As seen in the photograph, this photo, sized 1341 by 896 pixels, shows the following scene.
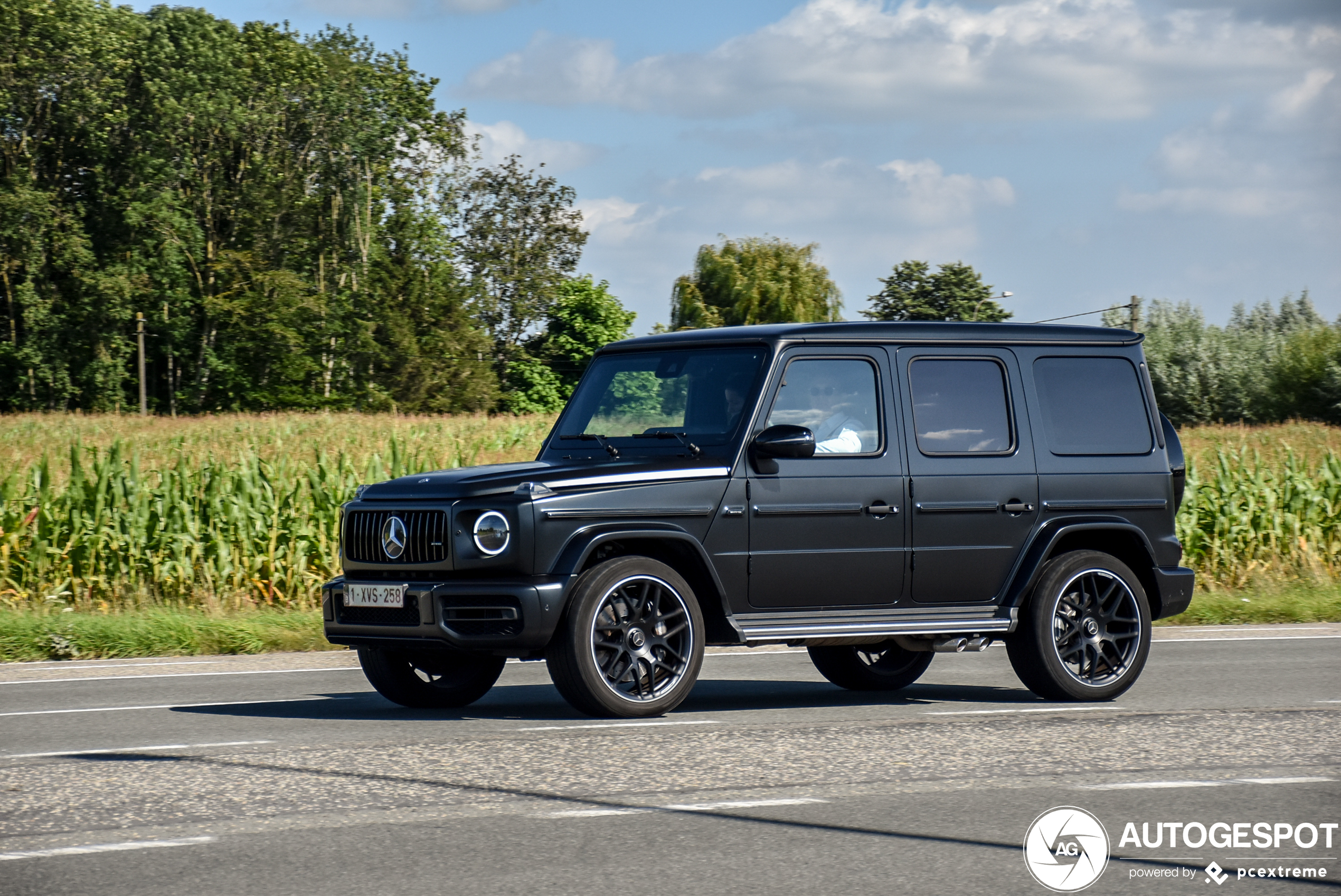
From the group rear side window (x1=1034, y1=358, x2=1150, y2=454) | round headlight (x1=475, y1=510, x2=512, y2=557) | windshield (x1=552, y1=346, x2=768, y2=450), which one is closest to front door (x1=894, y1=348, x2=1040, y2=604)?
rear side window (x1=1034, y1=358, x2=1150, y2=454)

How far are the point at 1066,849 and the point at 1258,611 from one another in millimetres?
12110

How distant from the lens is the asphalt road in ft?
17.0

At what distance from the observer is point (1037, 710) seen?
923cm

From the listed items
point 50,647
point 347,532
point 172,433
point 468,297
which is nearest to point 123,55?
point 468,297

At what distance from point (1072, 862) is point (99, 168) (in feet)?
232

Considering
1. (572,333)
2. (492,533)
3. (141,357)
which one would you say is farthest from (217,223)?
(492,533)

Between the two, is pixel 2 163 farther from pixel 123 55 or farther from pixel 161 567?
pixel 161 567

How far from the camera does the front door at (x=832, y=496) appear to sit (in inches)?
352

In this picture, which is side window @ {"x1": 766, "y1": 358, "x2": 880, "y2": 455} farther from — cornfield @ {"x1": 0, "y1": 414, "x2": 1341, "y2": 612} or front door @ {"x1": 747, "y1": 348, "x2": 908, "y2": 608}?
cornfield @ {"x1": 0, "y1": 414, "x2": 1341, "y2": 612}

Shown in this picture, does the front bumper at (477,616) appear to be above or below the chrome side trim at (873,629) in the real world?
above

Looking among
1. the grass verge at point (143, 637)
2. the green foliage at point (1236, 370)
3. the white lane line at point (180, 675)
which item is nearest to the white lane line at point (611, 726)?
the white lane line at point (180, 675)

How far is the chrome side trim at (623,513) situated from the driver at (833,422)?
36.7 inches

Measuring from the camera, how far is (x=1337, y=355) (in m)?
80.1

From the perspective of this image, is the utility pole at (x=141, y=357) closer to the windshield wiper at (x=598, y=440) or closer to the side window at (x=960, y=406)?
the windshield wiper at (x=598, y=440)
